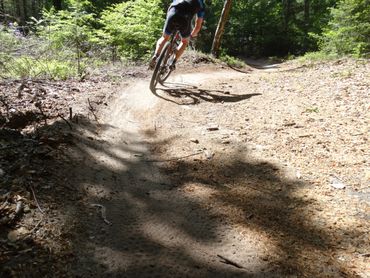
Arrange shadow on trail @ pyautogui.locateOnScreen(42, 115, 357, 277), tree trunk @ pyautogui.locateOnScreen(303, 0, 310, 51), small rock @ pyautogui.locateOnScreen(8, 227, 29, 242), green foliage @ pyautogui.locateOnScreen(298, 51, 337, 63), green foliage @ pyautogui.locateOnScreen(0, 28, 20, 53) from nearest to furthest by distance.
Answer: small rock @ pyautogui.locateOnScreen(8, 227, 29, 242), shadow on trail @ pyautogui.locateOnScreen(42, 115, 357, 277), green foliage @ pyautogui.locateOnScreen(0, 28, 20, 53), green foliage @ pyautogui.locateOnScreen(298, 51, 337, 63), tree trunk @ pyautogui.locateOnScreen(303, 0, 310, 51)

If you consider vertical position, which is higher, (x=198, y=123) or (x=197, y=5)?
(x=197, y=5)

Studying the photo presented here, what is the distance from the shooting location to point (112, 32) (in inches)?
510

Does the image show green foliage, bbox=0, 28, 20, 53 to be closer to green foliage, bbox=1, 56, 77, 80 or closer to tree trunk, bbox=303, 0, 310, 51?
green foliage, bbox=1, 56, 77, 80

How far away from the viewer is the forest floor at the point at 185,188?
7.98 feet

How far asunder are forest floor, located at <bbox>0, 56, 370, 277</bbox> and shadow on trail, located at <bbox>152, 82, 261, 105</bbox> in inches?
21.4

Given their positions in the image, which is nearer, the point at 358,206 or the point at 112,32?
the point at 358,206

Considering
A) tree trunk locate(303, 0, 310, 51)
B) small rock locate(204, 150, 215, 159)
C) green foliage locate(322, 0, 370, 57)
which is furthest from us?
tree trunk locate(303, 0, 310, 51)

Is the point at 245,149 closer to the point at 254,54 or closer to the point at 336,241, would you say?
the point at 336,241

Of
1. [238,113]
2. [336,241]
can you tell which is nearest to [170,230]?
[336,241]

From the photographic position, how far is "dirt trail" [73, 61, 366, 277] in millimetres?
2461

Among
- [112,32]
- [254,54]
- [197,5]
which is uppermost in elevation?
[197,5]

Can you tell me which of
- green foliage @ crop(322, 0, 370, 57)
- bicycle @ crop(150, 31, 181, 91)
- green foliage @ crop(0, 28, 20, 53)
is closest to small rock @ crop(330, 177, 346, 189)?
bicycle @ crop(150, 31, 181, 91)

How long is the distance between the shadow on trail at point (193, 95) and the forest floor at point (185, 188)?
1.79 feet

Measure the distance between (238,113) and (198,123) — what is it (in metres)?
0.91
